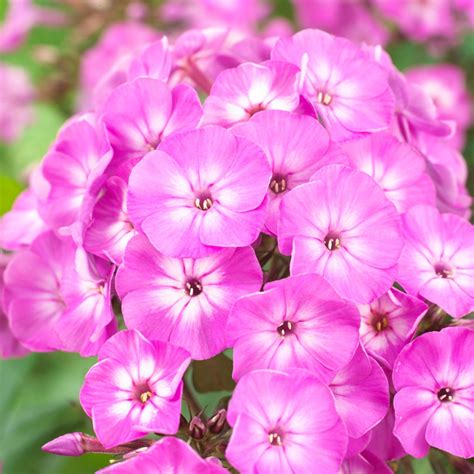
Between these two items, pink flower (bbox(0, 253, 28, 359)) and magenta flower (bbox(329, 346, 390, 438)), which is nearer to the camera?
magenta flower (bbox(329, 346, 390, 438))

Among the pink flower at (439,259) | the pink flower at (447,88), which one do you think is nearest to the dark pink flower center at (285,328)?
the pink flower at (439,259)

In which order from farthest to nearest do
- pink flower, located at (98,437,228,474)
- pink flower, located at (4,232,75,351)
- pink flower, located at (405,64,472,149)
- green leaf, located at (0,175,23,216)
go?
pink flower, located at (405,64,472,149) → green leaf, located at (0,175,23,216) → pink flower, located at (4,232,75,351) → pink flower, located at (98,437,228,474)

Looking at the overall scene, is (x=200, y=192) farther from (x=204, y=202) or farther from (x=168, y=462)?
(x=168, y=462)

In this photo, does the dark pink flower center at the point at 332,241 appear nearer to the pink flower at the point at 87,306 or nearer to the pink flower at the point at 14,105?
the pink flower at the point at 87,306

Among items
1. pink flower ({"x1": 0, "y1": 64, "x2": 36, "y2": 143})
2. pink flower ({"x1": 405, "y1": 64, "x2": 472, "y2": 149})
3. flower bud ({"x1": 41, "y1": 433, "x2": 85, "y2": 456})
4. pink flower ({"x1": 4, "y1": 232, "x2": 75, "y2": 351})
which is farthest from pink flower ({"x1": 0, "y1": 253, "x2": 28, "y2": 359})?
pink flower ({"x1": 405, "y1": 64, "x2": 472, "y2": 149})

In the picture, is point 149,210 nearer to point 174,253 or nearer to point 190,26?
point 174,253

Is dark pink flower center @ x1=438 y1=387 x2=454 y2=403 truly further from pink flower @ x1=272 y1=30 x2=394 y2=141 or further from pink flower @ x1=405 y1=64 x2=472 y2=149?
pink flower @ x1=405 y1=64 x2=472 y2=149
